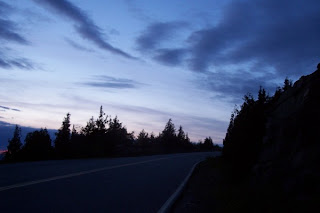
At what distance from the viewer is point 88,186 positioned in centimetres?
917

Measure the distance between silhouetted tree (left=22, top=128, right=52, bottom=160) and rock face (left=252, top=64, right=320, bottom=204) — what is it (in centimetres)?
3182

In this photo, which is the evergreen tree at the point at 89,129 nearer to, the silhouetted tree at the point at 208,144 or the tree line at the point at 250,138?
the tree line at the point at 250,138

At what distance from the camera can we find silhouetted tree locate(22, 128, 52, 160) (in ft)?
122

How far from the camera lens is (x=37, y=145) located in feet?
127

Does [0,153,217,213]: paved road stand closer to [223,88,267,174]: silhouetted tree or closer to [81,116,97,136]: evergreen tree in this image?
[223,88,267,174]: silhouetted tree

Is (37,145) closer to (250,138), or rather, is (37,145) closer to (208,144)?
(250,138)

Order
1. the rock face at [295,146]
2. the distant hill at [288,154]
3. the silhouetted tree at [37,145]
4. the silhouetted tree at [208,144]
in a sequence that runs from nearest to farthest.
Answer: the distant hill at [288,154], the rock face at [295,146], the silhouetted tree at [37,145], the silhouetted tree at [208,144]

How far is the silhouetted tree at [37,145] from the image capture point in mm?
37188

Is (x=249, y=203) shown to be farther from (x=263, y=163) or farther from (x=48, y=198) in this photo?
(x=48, y=198)

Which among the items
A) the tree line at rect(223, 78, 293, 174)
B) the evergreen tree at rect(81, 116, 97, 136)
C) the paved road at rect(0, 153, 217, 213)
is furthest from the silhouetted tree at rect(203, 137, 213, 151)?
the paved road at rect(0, 153, 217, 213)

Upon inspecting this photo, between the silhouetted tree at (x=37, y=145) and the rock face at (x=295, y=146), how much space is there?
104 feet

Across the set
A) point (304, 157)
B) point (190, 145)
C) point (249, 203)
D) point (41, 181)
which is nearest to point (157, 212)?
point (249, 203)

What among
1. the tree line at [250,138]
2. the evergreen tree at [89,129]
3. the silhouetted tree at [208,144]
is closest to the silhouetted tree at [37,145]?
the evergreen tree at [89,129]

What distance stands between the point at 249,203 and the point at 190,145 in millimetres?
74143
